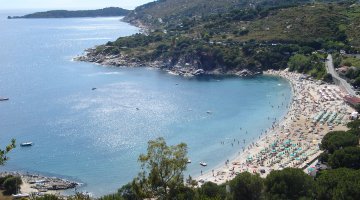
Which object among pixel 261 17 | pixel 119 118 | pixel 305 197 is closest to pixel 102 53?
pixel 261 17

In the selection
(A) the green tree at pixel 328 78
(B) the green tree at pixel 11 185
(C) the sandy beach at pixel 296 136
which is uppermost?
(A) the green tree at pixel 328 78

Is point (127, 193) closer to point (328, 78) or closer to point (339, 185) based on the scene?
point (339, 185)

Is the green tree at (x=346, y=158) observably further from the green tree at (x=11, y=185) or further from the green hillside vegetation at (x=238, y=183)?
the green tree at (x=11, y=185)

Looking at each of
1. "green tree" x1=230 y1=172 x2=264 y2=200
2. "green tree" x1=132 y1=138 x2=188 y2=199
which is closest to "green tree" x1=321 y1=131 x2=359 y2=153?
"green tree" x1=230 y1=172 x2=264 y2=200

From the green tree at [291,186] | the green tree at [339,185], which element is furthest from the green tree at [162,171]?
the green tree at [339,185]

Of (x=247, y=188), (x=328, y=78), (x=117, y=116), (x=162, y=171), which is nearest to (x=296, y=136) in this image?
(x=247, y=188)

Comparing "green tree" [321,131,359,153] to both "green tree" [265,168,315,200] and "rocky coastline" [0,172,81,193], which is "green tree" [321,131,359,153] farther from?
"rocky coastline" [0,172,81,193]
